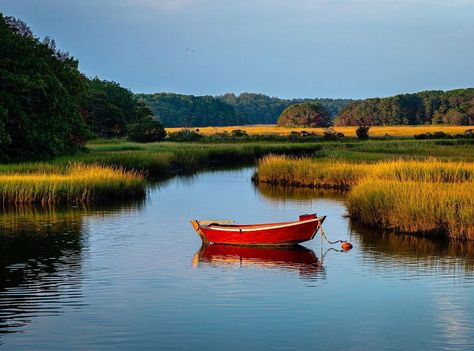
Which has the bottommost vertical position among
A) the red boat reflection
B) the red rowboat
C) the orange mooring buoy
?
the red boat reflection

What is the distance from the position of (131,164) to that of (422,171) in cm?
2357

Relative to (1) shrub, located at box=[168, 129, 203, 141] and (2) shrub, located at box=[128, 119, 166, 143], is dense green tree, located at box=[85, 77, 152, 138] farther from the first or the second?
(1) shrub, located at box=[168, 129, 203, 141]

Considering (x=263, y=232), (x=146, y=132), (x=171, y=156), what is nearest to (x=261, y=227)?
(x=263, y=232)

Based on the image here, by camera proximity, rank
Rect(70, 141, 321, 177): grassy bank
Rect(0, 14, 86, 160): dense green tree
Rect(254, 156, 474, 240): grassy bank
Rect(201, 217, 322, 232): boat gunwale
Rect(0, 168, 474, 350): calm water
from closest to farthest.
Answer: Rect(0, 168, 474, 350): calm water
Rect(201, 217, 322, 232): boat gunwale
Rect(254, 156, 474, 240): grassy bank
Rect(0, 14, 86, 160): dense green tree
Rect(70, 141, 321, 177): grassy bank

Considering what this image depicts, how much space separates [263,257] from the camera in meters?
25.5

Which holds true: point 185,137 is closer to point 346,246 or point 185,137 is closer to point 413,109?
point 413,109

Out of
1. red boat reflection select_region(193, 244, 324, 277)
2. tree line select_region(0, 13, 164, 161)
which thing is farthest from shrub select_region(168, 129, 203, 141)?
red boat reflection select_region(193, 244, 324, 277)

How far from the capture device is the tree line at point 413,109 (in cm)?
15838

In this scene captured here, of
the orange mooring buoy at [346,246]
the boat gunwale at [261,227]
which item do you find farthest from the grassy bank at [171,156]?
the orange mooring buoy at [346,246]

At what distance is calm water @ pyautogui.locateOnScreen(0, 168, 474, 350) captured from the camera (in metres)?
16.0

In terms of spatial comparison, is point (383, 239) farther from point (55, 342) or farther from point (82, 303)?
point (55, 342)

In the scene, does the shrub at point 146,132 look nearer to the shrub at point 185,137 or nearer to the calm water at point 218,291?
the shrub at point 185,137

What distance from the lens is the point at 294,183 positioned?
53156 millimetres

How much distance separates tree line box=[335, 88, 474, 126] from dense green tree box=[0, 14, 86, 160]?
110 metres
